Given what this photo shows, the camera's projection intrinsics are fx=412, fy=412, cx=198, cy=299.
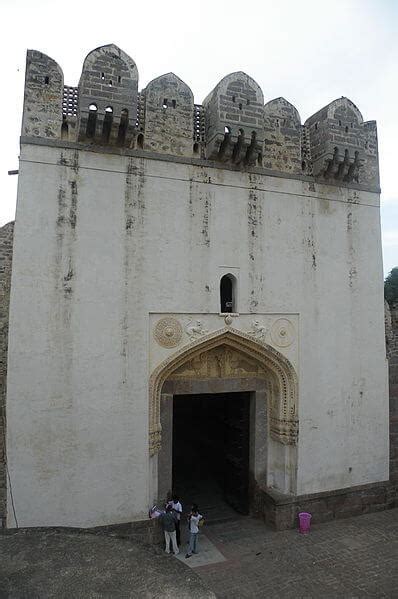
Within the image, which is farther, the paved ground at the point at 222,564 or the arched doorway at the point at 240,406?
the arched doorway at the point at 240,406

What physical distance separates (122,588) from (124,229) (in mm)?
5504

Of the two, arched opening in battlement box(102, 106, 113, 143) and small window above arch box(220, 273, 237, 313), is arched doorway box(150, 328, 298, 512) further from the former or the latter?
arched opening in battlement box(102, 106, 113, 143)

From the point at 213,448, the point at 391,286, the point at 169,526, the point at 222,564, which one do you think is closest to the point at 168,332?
the point at 169,526

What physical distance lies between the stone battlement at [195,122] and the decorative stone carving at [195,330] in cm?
322

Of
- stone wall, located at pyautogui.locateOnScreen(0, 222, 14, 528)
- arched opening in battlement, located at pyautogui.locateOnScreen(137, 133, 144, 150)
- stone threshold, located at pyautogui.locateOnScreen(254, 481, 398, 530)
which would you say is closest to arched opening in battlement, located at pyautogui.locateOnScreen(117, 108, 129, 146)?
arched opening in battlement, located at pyautogui.locateOnScreen(137, 133, 144, 150)

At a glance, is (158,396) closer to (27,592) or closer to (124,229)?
(124,229)

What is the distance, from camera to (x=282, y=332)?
830 centimetres

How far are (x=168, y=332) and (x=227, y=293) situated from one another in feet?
5.07

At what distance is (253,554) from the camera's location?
726 centimetres

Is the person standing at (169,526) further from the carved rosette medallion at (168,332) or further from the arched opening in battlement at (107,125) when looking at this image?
the arched opening in battlement at (107,125)

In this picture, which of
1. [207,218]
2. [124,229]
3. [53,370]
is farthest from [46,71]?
[53,370]

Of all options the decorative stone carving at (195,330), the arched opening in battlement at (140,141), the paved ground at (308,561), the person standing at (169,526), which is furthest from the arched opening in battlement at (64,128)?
the paved ground at (308,561)

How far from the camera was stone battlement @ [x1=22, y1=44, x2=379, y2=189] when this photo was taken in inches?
282

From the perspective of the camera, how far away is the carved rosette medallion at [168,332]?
748 cm
